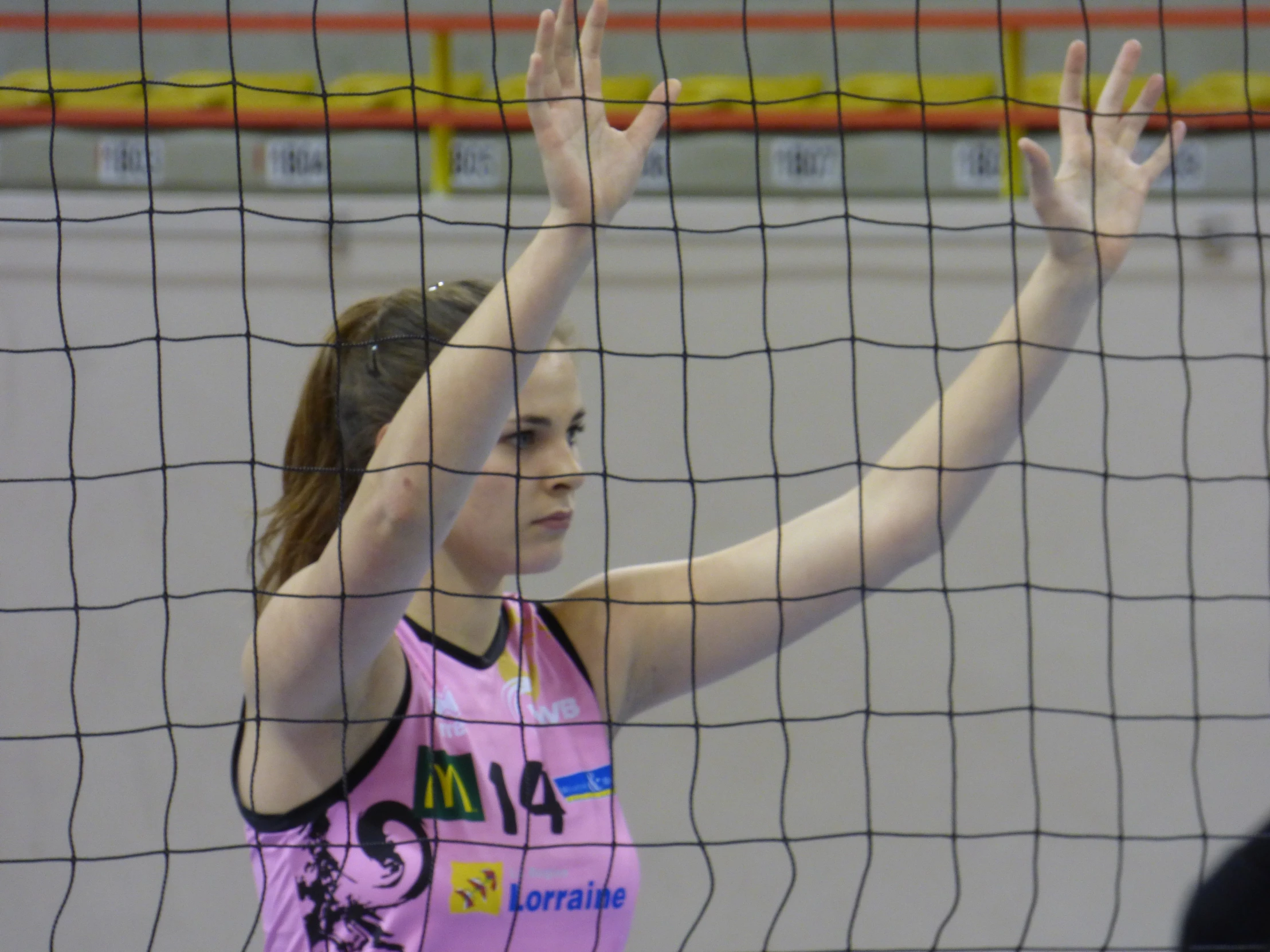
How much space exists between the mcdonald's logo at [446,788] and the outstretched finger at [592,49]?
552 mm

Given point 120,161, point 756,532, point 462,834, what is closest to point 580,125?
point 462,834

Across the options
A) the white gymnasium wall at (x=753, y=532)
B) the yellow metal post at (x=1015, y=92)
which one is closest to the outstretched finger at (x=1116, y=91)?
the white gymnasium wall at (x=753, y=532)

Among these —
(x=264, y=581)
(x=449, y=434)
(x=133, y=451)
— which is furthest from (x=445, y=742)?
(x=133, y=451)

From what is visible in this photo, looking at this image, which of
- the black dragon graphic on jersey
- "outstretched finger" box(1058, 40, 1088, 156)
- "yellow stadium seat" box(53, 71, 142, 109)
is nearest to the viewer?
the black dragon graphic on jersey

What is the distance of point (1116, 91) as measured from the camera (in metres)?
1.12

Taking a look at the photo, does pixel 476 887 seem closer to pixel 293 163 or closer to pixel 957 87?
pixel 293 163

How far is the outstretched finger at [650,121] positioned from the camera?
0.95 meters

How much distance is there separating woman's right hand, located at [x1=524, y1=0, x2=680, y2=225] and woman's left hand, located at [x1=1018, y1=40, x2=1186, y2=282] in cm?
38

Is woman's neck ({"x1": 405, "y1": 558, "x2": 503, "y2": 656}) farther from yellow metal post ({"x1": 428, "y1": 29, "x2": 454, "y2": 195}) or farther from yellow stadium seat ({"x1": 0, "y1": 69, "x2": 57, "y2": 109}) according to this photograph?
yellow stadium seat ({"x1": 0, "y1": 69, "x2": 57, "y2": 109})

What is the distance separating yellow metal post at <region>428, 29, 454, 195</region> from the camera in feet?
9.66

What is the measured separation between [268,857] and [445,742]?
18 cm

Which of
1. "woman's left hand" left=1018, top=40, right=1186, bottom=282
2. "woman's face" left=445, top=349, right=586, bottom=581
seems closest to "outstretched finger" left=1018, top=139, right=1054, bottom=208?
"woman's left hand" left=1018, top=40, right=1186, bottom=282

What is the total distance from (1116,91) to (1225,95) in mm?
2363

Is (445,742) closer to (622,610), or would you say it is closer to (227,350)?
(622,610)
